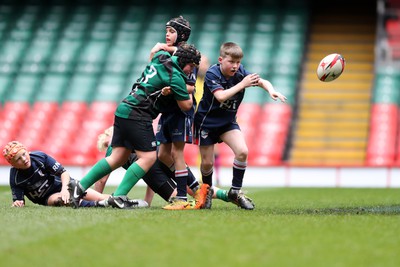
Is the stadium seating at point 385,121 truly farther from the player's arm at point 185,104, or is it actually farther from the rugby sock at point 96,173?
the rugby sock at point 96,173

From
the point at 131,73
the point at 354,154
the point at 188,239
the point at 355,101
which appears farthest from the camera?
the point at 131,73

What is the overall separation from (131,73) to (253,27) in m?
3.33

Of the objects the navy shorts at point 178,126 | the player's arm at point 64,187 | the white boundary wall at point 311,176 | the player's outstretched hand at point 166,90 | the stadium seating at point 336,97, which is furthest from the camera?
the stadium seating at point 336,97

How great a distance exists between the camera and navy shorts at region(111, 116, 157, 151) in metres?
7.02

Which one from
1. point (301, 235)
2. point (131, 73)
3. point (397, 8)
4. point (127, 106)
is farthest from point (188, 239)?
point (397, 8)

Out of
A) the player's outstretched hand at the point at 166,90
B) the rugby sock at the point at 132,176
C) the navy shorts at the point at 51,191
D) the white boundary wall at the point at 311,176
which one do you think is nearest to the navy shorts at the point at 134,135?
the rugby sock at the point at 132,176

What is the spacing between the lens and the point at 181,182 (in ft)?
24.5

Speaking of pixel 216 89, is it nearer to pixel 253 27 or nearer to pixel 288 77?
pixel 288 77

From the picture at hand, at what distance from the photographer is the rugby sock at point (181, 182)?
7.43m

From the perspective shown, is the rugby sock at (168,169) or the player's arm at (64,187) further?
the rugby sock at (168,169)

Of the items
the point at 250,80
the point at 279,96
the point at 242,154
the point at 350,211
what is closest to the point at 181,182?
the point at 242,154

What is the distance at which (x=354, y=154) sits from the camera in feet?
53.6

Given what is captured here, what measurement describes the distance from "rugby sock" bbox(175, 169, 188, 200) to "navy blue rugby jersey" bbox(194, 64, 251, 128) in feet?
1.62

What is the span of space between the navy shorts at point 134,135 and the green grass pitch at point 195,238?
2.03 ft
